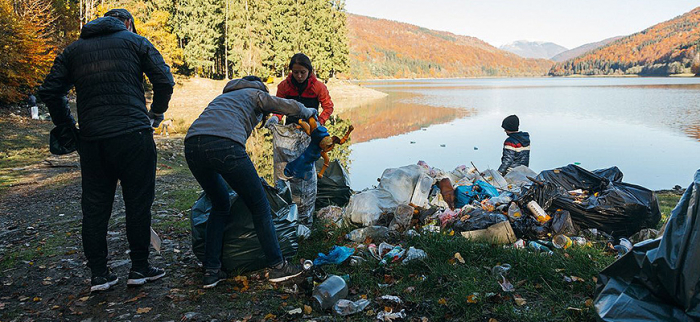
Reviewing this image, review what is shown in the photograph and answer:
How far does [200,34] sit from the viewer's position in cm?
3559

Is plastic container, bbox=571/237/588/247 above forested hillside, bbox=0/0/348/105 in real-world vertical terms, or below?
below

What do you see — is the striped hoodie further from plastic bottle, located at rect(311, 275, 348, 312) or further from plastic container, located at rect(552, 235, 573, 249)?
plastic bottle, located at rect(311, 275, 348, 312)

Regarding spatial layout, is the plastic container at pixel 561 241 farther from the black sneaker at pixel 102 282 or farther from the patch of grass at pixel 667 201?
the black sneaker at pixel 102 282

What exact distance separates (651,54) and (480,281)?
6701 inches

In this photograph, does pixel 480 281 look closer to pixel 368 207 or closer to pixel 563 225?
pixel 563 225

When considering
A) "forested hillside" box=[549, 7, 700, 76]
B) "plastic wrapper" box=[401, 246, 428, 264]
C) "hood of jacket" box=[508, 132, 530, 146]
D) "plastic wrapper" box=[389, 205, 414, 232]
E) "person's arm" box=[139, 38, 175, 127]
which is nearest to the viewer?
"person's arm" box=[139, 38, 175, 127]

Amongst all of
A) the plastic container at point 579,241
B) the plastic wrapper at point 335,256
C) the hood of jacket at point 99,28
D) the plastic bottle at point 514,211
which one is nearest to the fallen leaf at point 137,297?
the plastic wrapper at point 335,256

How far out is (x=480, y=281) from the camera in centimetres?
321

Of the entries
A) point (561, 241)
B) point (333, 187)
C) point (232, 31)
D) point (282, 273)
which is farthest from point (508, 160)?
point (232, 31)

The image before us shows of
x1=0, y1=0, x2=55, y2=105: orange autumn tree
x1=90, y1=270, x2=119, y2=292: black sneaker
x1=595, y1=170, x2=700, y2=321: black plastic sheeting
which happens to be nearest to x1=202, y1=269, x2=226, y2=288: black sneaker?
x1=90, y1=270, x2=119, y2=292: black sneaker

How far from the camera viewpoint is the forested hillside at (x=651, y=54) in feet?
378

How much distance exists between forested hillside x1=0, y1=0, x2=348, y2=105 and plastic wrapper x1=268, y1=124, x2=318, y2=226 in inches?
1015

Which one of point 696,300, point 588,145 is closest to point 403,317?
point 696,300

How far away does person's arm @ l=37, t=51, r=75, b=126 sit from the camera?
296 centimetres
